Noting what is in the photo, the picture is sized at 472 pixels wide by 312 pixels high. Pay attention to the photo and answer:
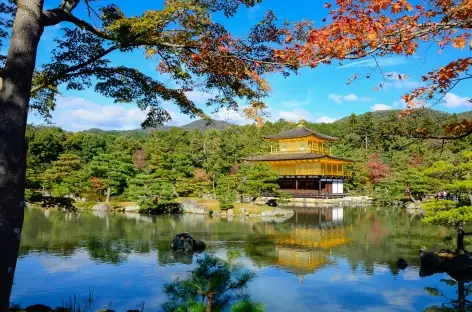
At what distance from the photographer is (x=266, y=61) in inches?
162

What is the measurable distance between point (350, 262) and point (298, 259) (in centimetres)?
135

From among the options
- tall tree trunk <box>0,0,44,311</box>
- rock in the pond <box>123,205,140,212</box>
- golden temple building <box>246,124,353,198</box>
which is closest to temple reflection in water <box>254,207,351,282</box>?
tall tree trunk <box>0,0,44,311</box>

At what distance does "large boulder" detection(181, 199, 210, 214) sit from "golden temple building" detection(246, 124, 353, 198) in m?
10.1

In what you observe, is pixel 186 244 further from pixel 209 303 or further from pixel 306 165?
pixel 306 165

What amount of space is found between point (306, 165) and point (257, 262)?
820 inches

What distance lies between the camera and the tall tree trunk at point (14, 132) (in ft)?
9.41

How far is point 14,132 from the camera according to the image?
117 inches

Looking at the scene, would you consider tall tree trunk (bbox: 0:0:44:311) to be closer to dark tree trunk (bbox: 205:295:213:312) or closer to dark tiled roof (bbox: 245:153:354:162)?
dark tree trunk (bbox: 205:295:213:312)

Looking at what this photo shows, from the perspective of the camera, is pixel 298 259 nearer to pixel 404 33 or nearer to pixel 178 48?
pixel 178 48

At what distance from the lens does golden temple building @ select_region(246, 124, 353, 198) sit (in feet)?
95.4

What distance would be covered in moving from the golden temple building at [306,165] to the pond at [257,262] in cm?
1194

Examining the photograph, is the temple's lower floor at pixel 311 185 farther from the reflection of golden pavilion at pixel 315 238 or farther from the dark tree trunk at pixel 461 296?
the dark tree trunk at pixel 461 296

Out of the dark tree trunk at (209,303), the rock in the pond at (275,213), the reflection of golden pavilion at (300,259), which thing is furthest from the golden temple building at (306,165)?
the dark tree trunk at (209,303)

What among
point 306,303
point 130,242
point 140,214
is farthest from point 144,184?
point 306,303
